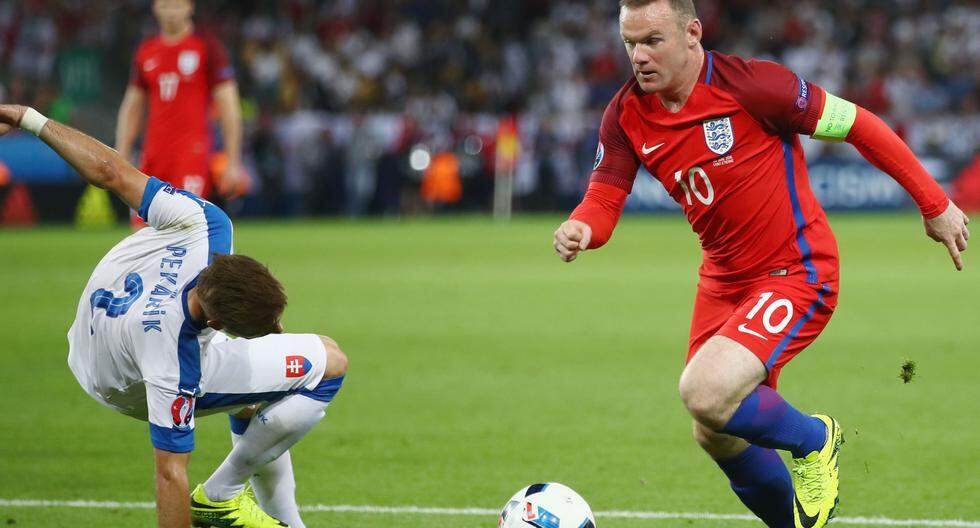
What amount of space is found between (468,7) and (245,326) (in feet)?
81.6

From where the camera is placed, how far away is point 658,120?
4945 millimetres

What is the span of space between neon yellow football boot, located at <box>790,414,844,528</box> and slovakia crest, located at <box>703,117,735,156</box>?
1.12m

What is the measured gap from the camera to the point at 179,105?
8945 millimetres

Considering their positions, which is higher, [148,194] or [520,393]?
[148,194]

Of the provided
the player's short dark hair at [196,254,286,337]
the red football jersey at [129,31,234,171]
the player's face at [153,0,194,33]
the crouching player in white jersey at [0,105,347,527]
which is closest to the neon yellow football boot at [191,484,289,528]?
the crouching player in white jersey at [0,105,347,527]

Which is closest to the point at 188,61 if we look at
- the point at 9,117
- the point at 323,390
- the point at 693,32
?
the point at 9,117

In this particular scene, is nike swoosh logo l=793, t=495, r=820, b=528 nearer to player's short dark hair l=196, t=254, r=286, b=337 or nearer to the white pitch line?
the white pitch line

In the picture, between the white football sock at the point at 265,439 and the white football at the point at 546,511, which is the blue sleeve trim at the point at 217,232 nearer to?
the white football sock at the point at 265,439

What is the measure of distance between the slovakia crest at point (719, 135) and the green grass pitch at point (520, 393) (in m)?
1.64

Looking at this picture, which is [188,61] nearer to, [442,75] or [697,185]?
[697,185]

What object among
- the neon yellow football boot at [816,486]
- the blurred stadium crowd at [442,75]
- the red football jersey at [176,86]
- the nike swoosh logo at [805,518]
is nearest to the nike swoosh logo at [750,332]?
the neon yellow football boot at [816,486]

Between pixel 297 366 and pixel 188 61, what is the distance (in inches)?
174

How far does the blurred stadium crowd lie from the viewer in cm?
2441

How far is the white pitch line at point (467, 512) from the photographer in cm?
547
